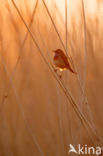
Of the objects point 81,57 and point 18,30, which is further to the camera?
point 81,57

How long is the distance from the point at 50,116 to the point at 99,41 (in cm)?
46

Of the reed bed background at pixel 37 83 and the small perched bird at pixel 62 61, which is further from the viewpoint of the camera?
the reed bed background at pixel 37 83

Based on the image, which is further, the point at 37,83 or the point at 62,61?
the point at 37,83

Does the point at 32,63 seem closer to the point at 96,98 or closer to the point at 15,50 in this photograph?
the point at 15,50

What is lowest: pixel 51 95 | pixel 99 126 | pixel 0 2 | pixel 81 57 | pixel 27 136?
pixel 99 126

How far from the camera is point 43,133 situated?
960 mm

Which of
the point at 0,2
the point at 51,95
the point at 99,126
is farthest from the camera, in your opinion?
the point at 99,126

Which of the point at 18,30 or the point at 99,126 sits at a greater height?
the point at 18,30

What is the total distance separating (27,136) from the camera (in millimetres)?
916

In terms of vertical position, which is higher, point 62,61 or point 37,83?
point 62,61

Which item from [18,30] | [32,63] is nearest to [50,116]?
[32,63]

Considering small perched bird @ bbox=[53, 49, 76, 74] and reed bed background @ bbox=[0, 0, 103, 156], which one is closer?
small perched bird @ bbox=[53, 49, 76, 74]

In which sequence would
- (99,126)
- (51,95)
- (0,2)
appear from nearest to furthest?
(0,2)
(51,95)
(99,126)

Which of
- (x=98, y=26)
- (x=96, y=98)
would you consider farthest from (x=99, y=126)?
(x=98, y=26)
